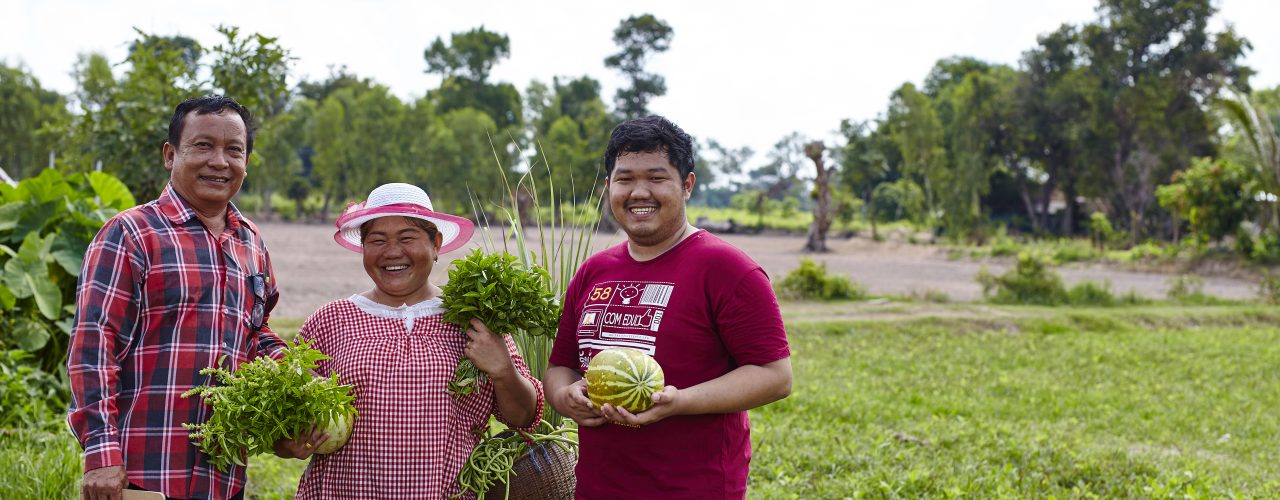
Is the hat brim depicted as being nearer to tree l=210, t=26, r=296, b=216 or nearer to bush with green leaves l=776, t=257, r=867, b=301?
tree l=210, t=26, r=296, b=216

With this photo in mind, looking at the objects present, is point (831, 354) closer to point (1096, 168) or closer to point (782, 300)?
point (782, 300)

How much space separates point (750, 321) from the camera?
234 centimetres

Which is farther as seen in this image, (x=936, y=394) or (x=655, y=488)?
(x=936, y=394)

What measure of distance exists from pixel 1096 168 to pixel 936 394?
99.6 feet

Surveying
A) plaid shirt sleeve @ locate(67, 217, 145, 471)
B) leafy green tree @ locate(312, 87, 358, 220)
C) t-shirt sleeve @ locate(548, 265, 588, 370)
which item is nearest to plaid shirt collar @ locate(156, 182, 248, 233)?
plaid shirt sleeve @ locate(67, 217, 145, 471)

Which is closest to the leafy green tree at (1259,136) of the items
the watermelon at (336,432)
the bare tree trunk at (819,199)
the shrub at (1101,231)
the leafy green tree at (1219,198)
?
the leafy green tree at (1219,198)

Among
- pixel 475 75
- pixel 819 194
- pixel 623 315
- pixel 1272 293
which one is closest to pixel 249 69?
pixel 623 315

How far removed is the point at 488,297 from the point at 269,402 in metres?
0.63

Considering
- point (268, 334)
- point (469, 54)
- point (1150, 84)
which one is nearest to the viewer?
point (268, 334)

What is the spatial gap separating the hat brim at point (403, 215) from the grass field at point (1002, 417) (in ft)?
7.74

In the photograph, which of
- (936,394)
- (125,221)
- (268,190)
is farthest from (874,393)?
(268,190)

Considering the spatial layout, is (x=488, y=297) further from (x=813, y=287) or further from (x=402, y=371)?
(x=813, y=287)

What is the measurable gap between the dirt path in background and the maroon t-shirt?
793 centimetres

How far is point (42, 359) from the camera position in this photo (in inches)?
228
